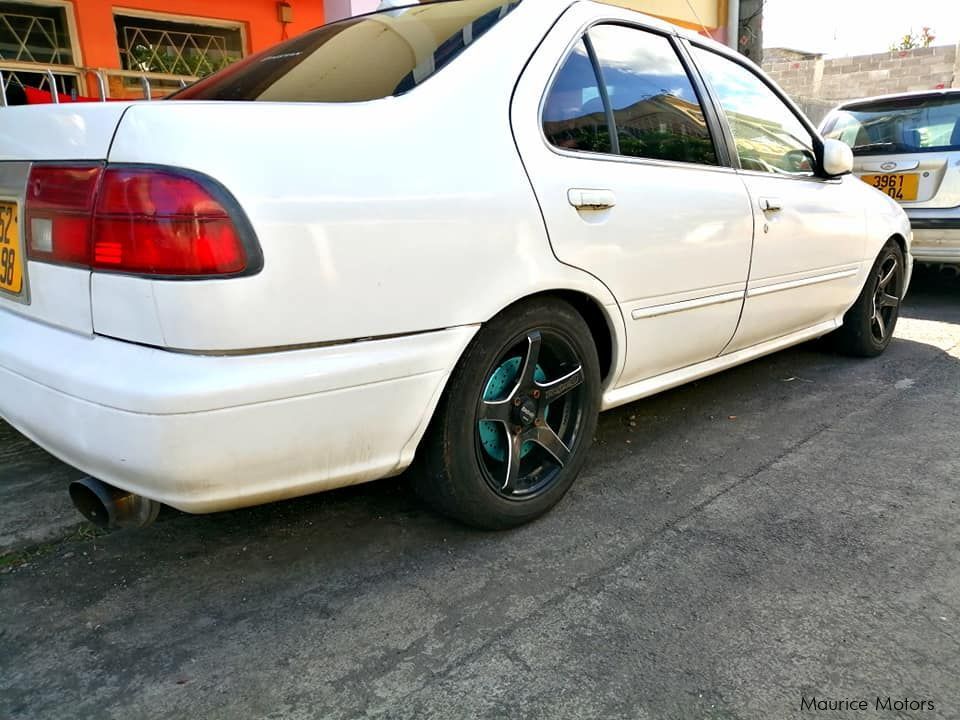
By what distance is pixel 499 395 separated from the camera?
2377 mm

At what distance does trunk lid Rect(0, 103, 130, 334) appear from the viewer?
1.75m

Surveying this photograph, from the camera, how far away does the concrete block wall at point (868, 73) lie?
651 inches

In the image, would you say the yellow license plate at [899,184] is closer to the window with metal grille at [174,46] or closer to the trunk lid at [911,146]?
the trunk lid at [911,146]

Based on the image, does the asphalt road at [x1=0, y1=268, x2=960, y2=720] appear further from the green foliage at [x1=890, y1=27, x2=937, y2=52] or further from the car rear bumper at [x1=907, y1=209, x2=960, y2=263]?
the green foliage at [x1=890, y1=27, x2=937, y2=52]

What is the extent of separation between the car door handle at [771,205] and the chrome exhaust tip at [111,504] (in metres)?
2.53

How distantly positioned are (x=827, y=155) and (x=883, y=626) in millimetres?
2427

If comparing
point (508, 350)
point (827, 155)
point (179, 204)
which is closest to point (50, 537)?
point (179, 204)

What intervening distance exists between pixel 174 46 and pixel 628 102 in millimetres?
5881

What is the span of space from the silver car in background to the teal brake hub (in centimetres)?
475

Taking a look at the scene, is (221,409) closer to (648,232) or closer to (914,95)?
(648,232)

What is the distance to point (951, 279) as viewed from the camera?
7289 millimetres

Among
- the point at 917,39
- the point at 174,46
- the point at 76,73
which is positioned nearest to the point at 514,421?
the point at 76,73

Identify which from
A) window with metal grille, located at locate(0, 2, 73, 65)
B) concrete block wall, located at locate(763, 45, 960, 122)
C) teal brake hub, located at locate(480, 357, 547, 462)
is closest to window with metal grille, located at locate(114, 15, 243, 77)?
window with metal grille, located at locate(0, 2, 73, 65)

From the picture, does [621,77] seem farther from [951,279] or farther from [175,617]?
[951,279]
